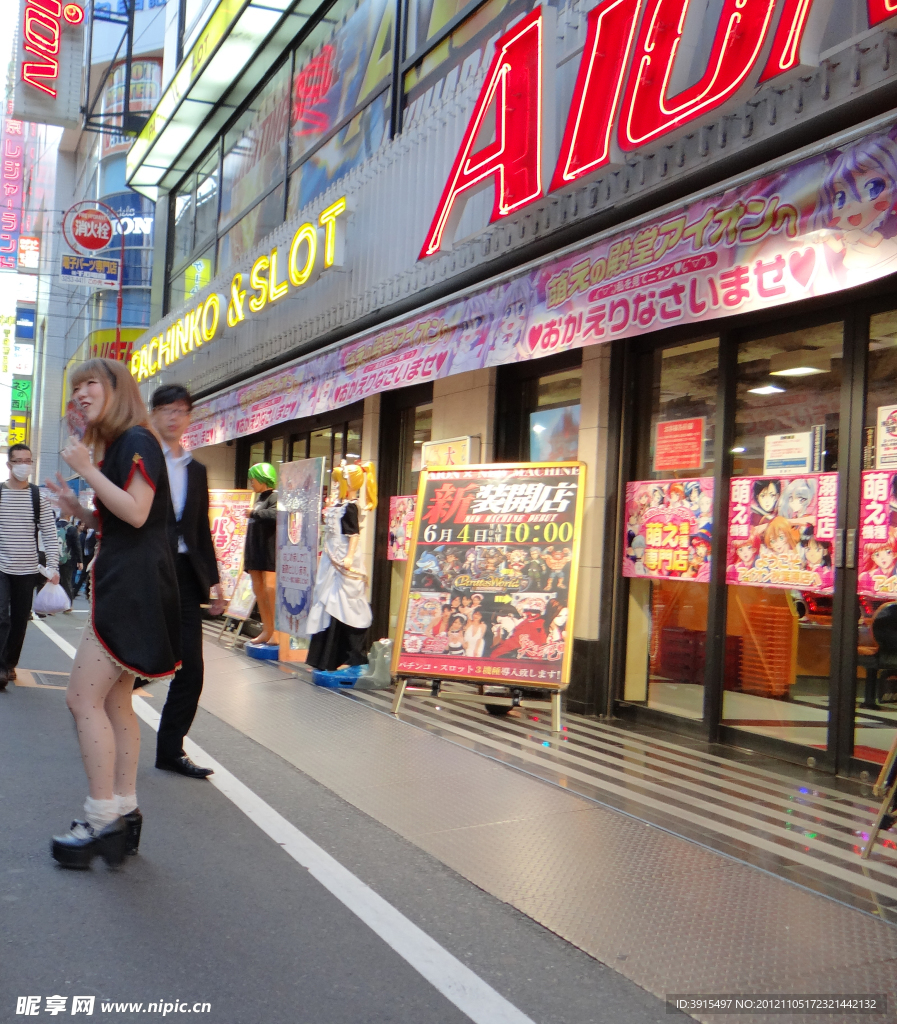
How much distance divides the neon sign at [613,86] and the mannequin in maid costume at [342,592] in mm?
2352

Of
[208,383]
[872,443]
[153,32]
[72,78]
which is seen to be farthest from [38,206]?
[872,443]

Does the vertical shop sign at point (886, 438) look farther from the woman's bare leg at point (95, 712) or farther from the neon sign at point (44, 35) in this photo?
the neon sign at point (44, 35)

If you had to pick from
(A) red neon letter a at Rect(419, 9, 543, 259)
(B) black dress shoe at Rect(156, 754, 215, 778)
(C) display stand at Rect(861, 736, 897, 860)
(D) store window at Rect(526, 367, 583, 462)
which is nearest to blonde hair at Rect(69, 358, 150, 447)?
(B) black dress shoe at Rect(156, 754, 215, 778)

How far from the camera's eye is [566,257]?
22.9ft

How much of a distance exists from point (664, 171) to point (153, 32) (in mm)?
42130

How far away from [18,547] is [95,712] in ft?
14.7

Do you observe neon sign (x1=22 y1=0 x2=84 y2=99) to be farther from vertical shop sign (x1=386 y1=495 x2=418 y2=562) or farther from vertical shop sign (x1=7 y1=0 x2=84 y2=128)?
vertical shop sign (x1=386 y1=495 x2=418 y2=562)

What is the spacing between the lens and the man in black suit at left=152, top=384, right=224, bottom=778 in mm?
4941

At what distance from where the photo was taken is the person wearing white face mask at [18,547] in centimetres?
757

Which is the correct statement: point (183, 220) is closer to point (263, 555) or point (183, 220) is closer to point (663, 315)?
point (263, 555)

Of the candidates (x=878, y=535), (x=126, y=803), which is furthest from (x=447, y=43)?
(x=126, y=803)

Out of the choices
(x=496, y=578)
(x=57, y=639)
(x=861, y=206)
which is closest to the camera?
(x=861, y=206)

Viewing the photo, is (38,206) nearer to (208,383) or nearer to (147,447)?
(208,383)

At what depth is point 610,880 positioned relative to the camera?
384 cm
